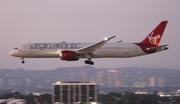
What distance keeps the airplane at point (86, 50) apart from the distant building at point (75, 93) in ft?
47.1

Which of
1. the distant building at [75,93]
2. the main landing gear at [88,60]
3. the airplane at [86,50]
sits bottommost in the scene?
the distant building at [75,93]

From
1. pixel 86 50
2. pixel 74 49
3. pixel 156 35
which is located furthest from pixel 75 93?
pixel 156 35

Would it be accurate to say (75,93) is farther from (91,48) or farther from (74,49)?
(91,48)

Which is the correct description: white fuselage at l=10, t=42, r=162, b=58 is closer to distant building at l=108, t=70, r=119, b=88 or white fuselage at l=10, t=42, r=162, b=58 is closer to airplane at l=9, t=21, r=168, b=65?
airplane at l=9, t=21, r=168, b=65

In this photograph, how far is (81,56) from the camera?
68.9 m

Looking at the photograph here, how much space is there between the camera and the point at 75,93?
83188mm

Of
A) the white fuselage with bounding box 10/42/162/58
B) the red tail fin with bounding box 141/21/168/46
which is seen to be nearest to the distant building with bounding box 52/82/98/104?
the white fuselage with bounding box 10/42/162/58

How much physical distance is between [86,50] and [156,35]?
→ 1120 centimetres

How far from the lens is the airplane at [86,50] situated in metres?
67.4

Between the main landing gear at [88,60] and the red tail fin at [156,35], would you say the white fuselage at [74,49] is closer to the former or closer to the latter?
the main landing gear at [88,60]

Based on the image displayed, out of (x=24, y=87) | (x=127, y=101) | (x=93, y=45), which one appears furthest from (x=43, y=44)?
(x=24, y=87)

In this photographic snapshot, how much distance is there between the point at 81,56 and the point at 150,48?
1018cm

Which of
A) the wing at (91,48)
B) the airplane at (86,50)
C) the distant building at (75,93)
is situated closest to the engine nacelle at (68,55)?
the airplane at (86,50)

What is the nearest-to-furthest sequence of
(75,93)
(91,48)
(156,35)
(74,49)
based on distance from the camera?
(91,48) < (74,49) < (156,35) < (75,93)
